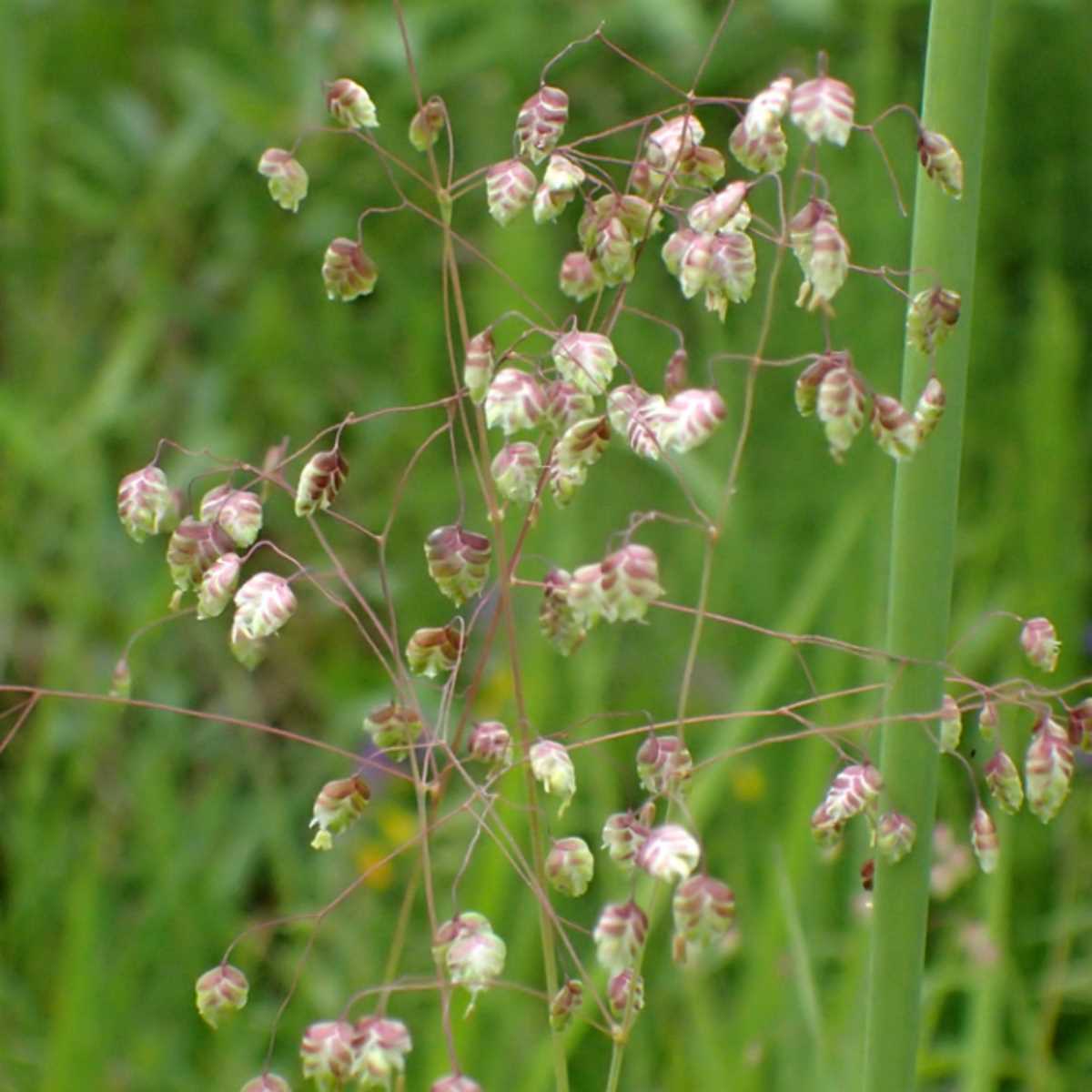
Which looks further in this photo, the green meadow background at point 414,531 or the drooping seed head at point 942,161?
the green meadow background at point 414,531

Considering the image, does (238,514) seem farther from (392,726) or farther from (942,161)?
(942,161)

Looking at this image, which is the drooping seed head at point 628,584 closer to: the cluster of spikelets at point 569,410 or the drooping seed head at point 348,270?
the cluster of spikelets at point 569,410

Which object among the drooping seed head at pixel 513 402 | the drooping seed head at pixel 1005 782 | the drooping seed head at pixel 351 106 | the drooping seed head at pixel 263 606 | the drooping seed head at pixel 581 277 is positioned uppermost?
the drooping seed head at pixel 351 106

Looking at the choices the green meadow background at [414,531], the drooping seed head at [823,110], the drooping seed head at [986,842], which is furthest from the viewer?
the green meadow background at [414,531]

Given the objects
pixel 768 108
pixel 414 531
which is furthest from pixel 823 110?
pixel 414 531

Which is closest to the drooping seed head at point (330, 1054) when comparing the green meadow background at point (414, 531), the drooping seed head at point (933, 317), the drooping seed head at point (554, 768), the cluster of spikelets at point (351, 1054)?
the cluster of spikelets at point (351, 1054)

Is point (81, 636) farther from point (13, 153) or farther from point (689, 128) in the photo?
point (689, 128)
